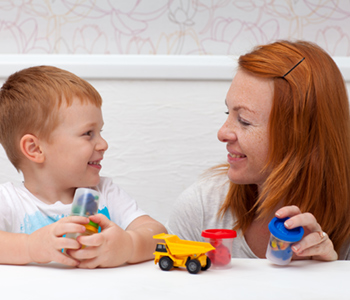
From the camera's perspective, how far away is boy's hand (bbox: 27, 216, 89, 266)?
0.75 metres

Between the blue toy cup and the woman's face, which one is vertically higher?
the woman's face

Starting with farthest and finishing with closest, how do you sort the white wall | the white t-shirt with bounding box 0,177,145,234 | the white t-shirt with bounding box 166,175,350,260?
the white wall
the white t-shirt with bounding box 166,175,350,260
the white t-shirt with bounding box 0,177,145,234

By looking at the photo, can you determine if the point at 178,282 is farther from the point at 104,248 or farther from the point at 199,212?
the point at 199,212

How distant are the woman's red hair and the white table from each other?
269 millimetres

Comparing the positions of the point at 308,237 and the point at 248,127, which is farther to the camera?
the point at 248,127

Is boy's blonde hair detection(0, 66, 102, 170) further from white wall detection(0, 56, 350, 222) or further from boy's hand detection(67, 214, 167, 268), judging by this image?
white wall detection(0, 56, 350, 222)

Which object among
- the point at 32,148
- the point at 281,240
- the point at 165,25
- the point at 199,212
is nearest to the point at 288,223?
the point at 281,240

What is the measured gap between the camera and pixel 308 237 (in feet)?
2.64


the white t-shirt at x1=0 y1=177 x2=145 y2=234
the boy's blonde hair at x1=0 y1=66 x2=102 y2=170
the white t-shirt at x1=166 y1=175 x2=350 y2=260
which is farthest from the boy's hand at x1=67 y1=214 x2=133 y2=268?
the white t-shirt at x1=166 y1=175 x2=350 y2=260

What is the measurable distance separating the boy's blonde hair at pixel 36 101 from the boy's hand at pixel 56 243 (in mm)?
325

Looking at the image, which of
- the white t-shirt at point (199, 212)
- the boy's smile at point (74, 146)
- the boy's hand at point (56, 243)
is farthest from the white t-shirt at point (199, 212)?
the boy's hand at point (56, 243)

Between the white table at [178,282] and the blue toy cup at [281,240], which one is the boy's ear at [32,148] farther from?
the blue toy cup at [281,240]

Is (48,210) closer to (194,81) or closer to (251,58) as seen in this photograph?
(251,58)

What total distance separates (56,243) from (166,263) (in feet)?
0.60
